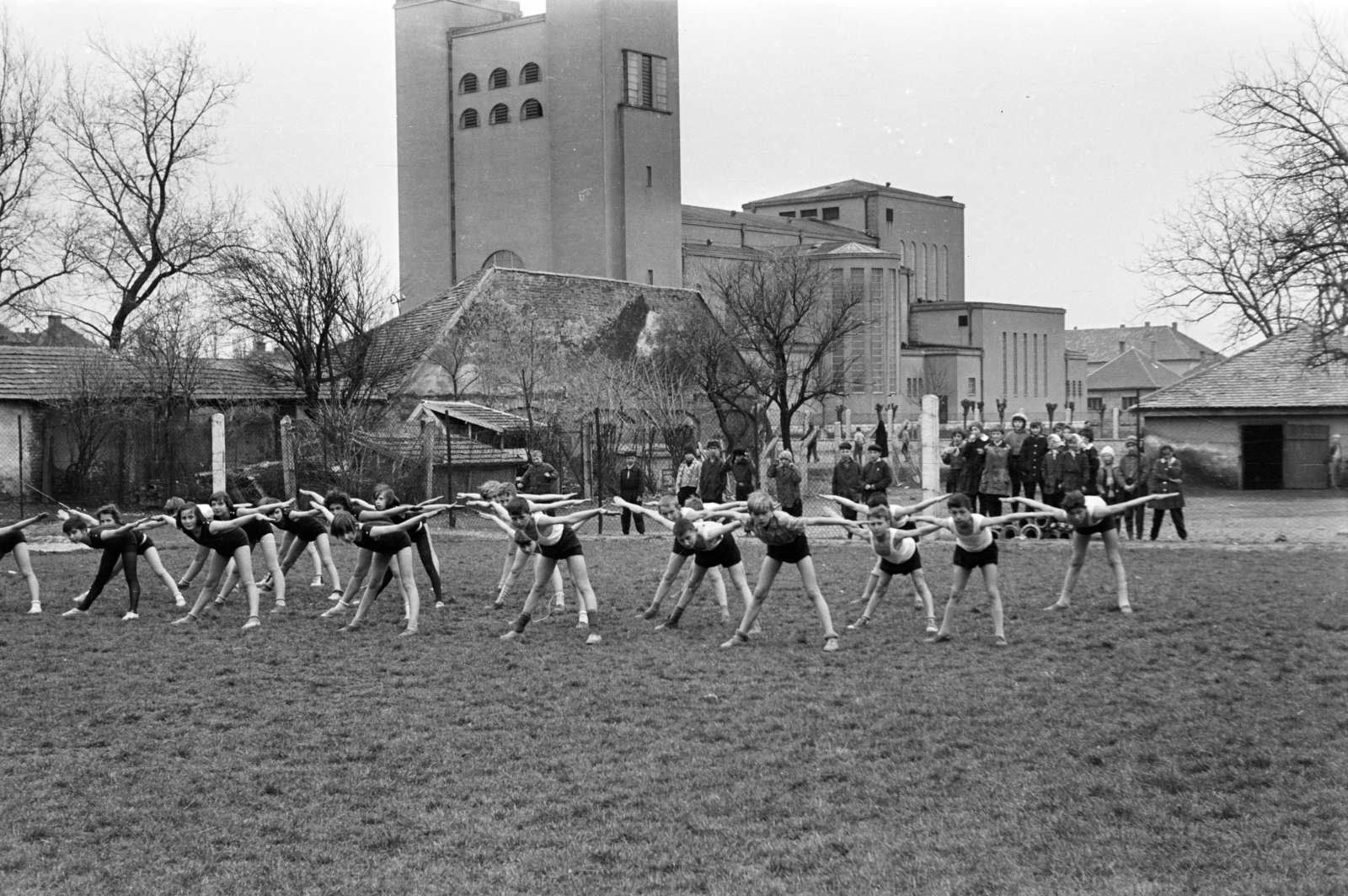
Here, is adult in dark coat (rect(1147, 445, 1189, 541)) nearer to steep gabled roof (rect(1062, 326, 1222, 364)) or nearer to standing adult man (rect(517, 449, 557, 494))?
standing adult man (rect(517, 449, 557, 494))

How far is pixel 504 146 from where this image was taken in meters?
66.6

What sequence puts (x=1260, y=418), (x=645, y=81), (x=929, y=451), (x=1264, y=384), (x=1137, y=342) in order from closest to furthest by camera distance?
(x=929, y=451)
(x=1260, y=418)
(x=1264, y=384)
(x=645, y=81)
(x=1137, y=342)

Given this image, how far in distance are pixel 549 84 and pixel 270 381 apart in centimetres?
3468

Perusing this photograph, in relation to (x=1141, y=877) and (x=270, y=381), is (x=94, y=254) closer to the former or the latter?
(x=270, y=381)

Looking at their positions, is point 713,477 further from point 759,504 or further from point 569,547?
point 759,504

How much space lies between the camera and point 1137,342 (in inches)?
4715

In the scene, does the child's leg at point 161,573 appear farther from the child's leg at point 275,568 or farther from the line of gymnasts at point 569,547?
the child's leg at point 275,568

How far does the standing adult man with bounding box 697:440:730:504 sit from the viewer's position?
19578 millimetres

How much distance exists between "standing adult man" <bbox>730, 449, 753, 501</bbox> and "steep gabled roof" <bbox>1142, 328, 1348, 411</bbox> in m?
15.8

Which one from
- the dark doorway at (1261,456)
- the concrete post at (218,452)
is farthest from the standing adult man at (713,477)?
the dark doorway at (1261,456)

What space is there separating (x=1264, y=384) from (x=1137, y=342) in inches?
3624

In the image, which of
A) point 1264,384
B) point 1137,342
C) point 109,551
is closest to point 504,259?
point 1264,384

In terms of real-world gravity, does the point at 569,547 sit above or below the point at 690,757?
above

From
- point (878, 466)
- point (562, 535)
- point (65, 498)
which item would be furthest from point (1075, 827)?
point (65, 498)
